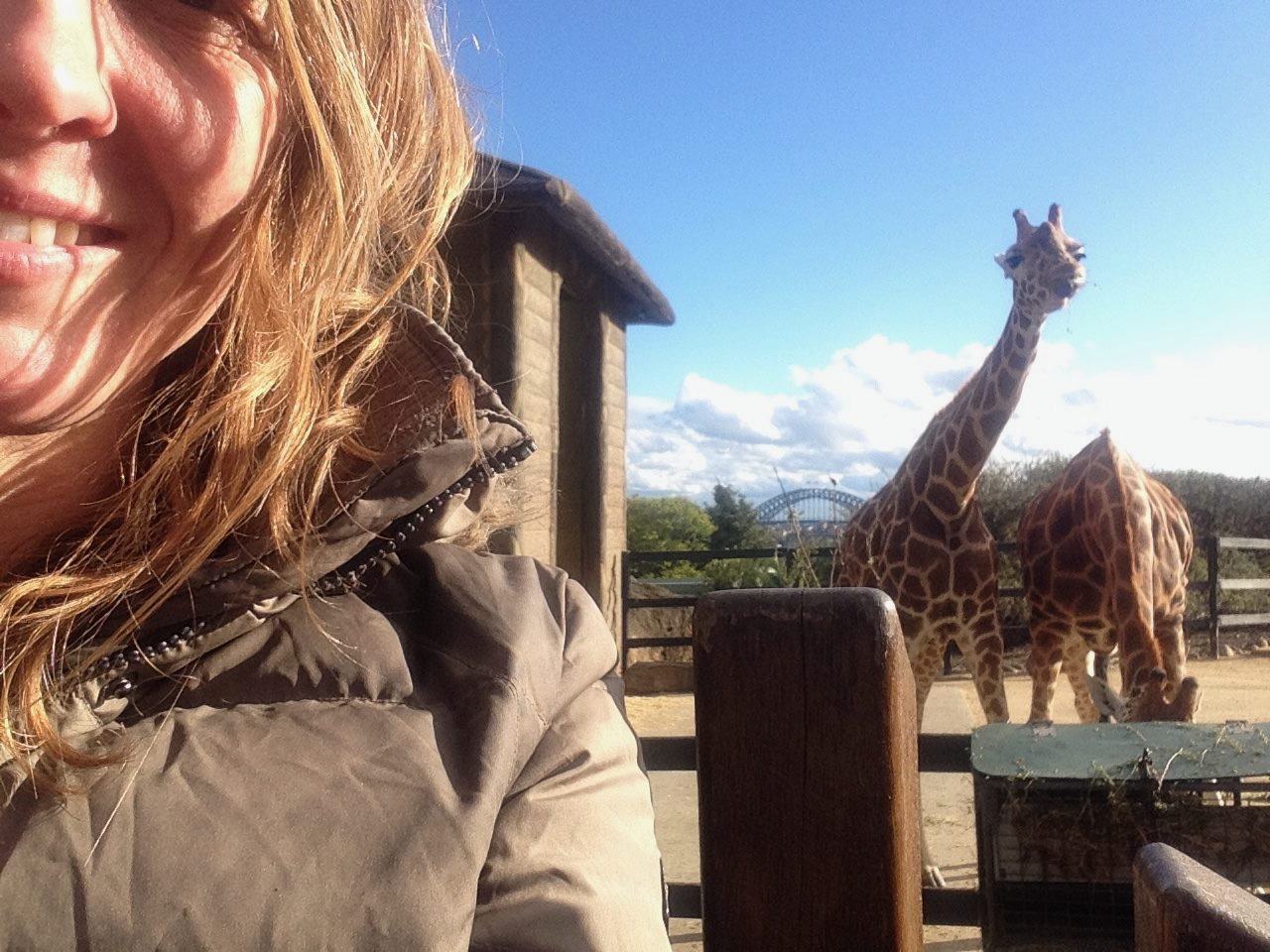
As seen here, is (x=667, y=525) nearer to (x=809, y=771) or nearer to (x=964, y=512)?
(x=964, y=512)

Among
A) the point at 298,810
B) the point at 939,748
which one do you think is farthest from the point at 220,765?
the point at 939,748

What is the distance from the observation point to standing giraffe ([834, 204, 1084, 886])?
13.5ft

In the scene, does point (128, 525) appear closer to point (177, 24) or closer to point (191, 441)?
point (191, 441)

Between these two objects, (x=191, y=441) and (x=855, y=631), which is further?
(x=191, y=441)

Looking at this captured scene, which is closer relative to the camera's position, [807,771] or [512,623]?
[807,771]

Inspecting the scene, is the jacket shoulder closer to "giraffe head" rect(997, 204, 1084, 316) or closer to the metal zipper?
the metal zipper

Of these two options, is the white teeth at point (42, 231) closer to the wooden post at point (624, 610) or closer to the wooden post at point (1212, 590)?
the wooden post at point (624, 610)

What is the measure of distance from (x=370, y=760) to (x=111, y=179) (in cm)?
49

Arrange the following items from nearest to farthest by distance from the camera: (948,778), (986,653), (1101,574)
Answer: (986,653) < (1101,574) < (948,778)

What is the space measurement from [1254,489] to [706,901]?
698 inches

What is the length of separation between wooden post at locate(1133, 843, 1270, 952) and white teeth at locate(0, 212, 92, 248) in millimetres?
937

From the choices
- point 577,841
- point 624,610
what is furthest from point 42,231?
point 624,610

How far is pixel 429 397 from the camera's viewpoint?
3.22 ft

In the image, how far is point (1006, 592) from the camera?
8.86 m
